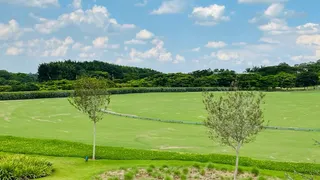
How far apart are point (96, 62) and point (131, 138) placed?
9895 cm

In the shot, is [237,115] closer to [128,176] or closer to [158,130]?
[128,176]

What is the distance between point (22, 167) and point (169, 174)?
210 inches

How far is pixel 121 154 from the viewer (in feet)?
55.9

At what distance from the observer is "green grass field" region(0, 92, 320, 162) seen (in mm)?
20922

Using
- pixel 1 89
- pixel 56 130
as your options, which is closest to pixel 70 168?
pixel 56 130

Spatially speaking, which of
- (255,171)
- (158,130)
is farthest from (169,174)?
(158,130)

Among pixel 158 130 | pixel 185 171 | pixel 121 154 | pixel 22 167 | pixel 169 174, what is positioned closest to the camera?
pixel 22 167

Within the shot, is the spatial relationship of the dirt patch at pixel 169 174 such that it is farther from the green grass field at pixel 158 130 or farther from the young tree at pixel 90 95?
the green grass field at pixel 158 130

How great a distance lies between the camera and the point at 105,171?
14.6 m

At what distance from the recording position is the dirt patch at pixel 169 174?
1407 centimetres

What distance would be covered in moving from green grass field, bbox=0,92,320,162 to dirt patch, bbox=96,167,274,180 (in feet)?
16.4

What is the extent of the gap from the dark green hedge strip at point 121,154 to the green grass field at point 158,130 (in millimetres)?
3093

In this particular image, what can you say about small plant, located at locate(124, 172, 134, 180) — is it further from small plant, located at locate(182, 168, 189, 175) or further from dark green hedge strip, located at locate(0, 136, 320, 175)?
dark green hedge strip, located at locate(0, 136, 320, 175)

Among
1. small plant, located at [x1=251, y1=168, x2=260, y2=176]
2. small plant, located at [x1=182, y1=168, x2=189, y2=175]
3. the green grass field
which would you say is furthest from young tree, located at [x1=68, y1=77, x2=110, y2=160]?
small plant, located at [x1=251, y1=168, x2=260, y2=176]
